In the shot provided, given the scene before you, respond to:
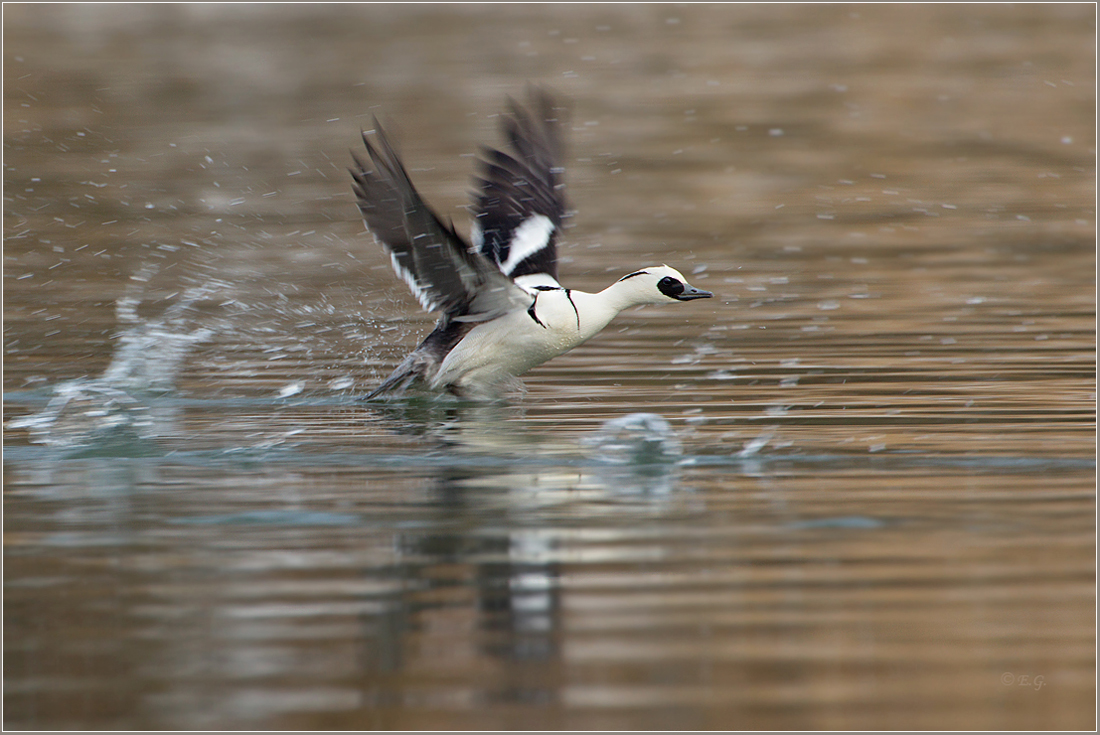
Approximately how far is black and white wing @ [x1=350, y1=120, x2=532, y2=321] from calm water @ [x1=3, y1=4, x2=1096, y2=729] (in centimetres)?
58

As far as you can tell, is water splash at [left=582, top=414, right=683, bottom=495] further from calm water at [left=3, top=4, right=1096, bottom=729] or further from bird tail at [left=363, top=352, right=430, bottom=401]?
bird tail at [left=363, top=352, right=430, bottom=401]

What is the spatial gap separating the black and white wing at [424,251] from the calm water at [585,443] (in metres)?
0.58

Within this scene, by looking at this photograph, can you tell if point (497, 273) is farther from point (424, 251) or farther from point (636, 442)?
point (636, 442)

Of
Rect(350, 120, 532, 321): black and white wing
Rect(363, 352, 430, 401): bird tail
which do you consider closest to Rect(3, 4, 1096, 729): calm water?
Rect(363, 352, 430, 401): bird tail

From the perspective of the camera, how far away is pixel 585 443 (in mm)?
6887

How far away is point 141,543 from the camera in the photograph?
525 cm

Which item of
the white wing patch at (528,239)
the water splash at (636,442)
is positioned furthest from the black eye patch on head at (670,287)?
the water splash at (636,442)

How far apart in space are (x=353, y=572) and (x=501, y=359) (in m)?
3.64

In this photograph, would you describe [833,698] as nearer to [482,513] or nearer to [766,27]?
[482,513]

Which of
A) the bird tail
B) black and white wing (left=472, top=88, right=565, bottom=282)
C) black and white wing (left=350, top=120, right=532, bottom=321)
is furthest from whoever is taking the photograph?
black and white wing (left=472, top=88, right=565, bottom=282)

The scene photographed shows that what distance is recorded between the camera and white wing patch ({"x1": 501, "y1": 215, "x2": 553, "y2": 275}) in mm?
9000

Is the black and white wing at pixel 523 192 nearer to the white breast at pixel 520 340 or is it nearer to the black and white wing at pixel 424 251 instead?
the white breast at pixel 520 340

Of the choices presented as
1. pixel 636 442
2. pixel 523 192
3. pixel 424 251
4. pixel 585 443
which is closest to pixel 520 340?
pixel 424 251

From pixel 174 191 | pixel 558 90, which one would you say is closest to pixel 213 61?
pixel 558 90
